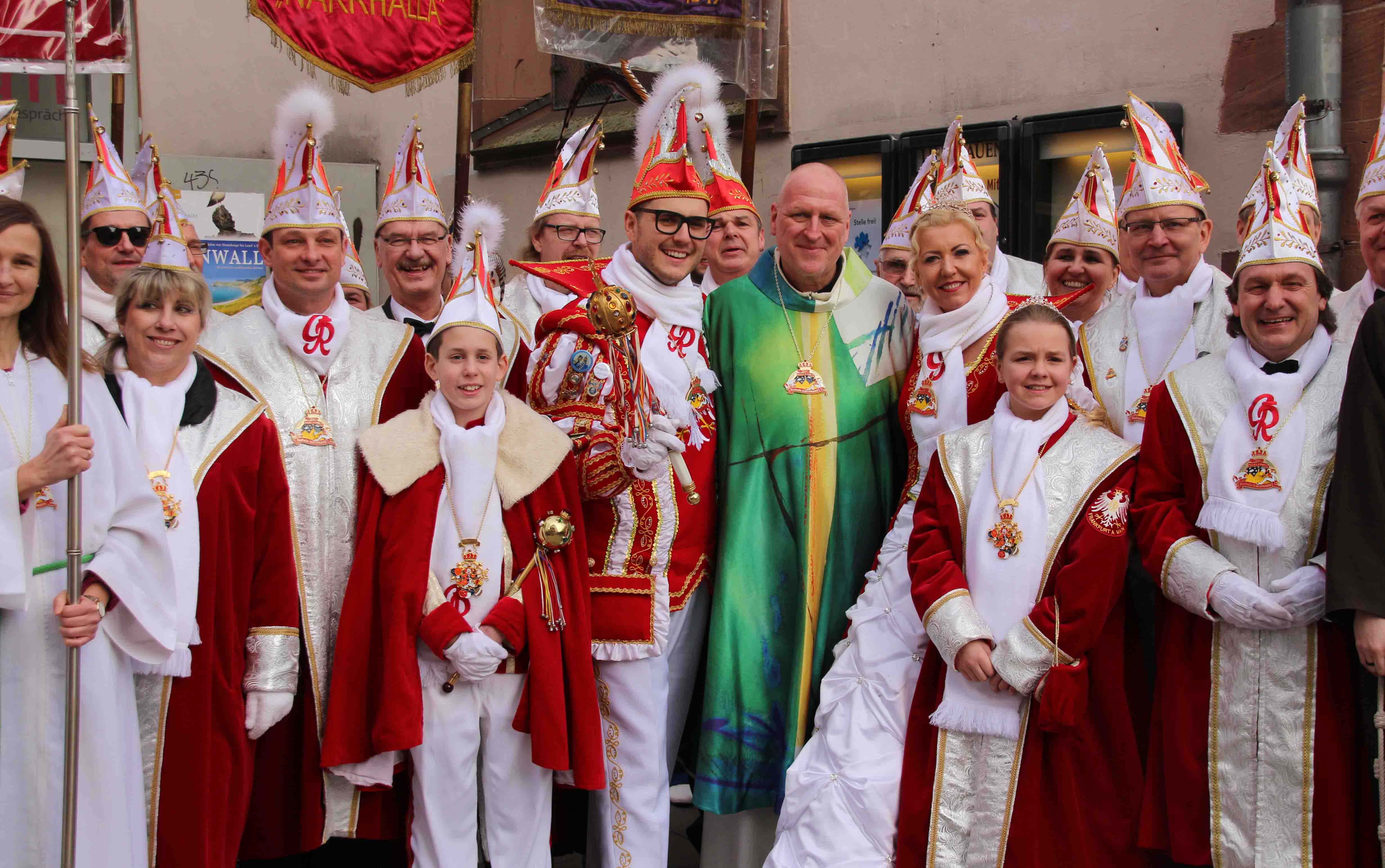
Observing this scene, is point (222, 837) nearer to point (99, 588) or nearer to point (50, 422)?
point (99, 588)

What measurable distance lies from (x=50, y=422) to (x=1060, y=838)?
9.80 feet

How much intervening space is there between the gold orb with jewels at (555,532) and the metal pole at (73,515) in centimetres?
130

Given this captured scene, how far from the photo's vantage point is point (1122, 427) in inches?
179

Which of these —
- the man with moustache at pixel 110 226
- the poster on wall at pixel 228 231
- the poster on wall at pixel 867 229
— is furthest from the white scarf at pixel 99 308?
the poster on wall at pixel 228 231

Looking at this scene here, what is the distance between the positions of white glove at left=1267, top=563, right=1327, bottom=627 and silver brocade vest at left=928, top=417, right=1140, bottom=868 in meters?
0.59

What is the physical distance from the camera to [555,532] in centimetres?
419

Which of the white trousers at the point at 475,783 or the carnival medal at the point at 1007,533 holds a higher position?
the carnival medal at the point at 1007,533

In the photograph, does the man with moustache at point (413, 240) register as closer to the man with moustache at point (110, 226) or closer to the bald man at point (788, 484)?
the man with moustache at point (110, 226)

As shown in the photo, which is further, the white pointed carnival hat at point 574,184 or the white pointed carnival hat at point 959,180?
the white pointed carnival hat at point 574,184

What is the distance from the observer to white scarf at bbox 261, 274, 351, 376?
436cm

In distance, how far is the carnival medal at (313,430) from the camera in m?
4.29

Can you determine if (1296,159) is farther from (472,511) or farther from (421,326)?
(421,326)

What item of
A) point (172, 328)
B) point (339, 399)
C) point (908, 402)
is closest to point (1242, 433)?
point (908, 402)

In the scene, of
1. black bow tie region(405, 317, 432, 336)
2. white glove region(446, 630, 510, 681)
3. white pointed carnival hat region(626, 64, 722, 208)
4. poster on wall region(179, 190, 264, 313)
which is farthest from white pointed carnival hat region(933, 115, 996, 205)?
poster on wall region(179, 190, 264, 313)
